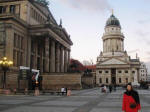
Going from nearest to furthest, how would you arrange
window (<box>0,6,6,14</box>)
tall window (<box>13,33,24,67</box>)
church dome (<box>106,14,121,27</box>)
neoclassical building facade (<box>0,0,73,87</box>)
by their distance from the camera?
neoclassical building facade (<box>0,0,73,87</box>) → tall window (<box>13,33,24,67</box>) → window (<box>0,6,6,14</box>) → church dome (<box>106,14,121,27</box>)

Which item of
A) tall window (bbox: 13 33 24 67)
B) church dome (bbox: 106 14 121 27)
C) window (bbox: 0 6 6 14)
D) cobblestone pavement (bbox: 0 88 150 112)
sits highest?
church dome (bbox: 106 14 121 27)

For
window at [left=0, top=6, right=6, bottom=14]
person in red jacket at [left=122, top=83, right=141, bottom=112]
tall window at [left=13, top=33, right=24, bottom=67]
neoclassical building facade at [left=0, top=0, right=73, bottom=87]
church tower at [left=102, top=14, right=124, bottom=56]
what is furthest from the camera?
church tower at [left=102, top=14, right=124, bottom=56]

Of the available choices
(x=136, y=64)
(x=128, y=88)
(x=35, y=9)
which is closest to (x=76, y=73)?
(x=35, y=9)

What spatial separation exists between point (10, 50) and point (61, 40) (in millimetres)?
19696

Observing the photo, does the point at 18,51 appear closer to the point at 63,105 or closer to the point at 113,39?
the point at 63,105

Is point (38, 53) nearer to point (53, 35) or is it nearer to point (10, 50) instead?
point (53, 35)

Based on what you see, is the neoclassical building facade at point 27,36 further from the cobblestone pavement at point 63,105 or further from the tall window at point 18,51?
the cobblestone pavement at point 63,105

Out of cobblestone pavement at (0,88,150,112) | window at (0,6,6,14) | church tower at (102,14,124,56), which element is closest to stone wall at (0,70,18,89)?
window at (0,6,6,14)

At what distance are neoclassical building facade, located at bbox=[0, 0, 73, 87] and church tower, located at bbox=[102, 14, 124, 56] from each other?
6728cm

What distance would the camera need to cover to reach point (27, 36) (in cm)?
4953

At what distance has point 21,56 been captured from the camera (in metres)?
47.3

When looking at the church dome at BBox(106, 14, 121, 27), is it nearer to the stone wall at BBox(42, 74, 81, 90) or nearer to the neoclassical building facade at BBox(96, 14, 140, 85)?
the neoclassical building facade at BBox(96, 14, 140, 85)

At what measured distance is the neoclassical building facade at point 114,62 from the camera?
118381mm

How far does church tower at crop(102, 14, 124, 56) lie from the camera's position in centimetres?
12381
